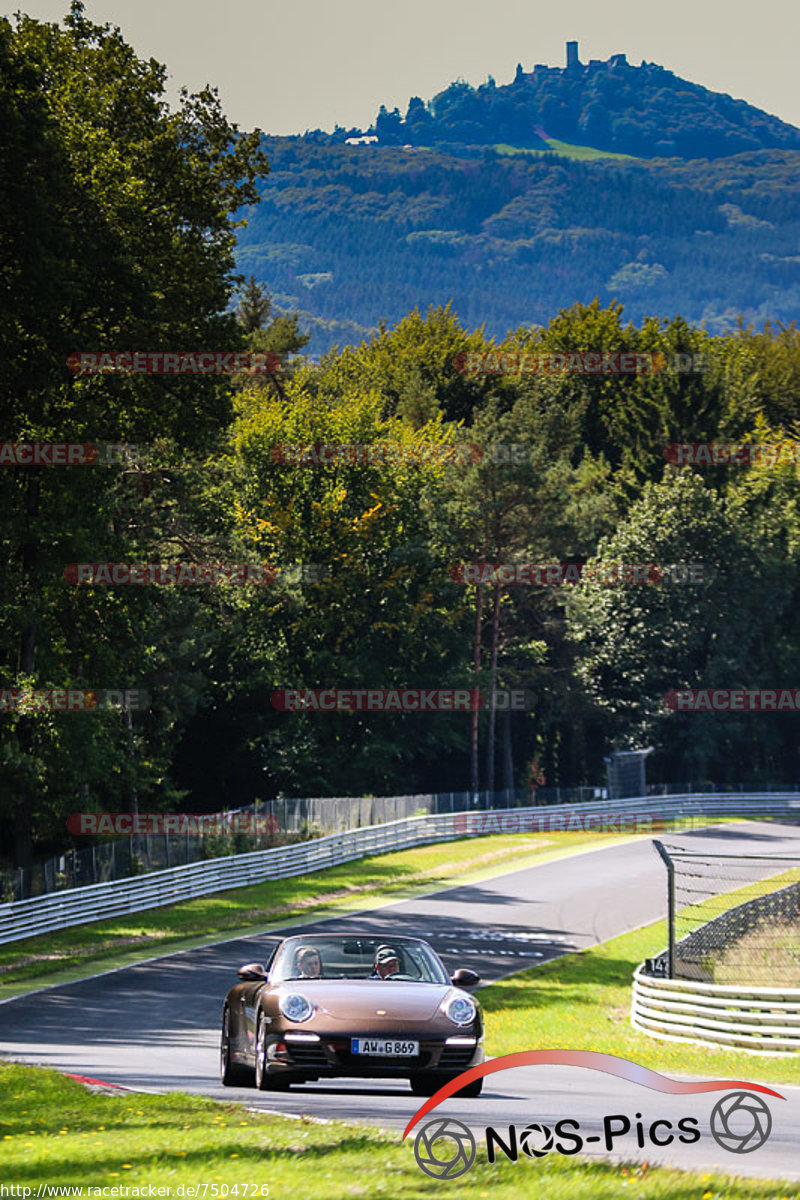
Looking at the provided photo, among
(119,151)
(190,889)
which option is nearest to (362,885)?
(190,889)

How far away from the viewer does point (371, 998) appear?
12.0m

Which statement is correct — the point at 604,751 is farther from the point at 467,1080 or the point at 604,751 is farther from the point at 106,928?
the point at 467,1080

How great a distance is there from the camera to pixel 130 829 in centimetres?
4891

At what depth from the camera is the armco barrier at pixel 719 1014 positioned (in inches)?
787

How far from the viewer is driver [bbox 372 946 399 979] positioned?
12766 mm

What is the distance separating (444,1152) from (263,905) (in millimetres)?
30106

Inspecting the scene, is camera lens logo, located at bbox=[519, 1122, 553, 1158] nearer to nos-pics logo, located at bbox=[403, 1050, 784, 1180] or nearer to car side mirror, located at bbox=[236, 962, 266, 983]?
nos-pics logo, located at bbox=[403, 1050, 784, 1180]

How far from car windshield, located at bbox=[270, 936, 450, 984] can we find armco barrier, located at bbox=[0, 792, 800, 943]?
2012 centimetres
